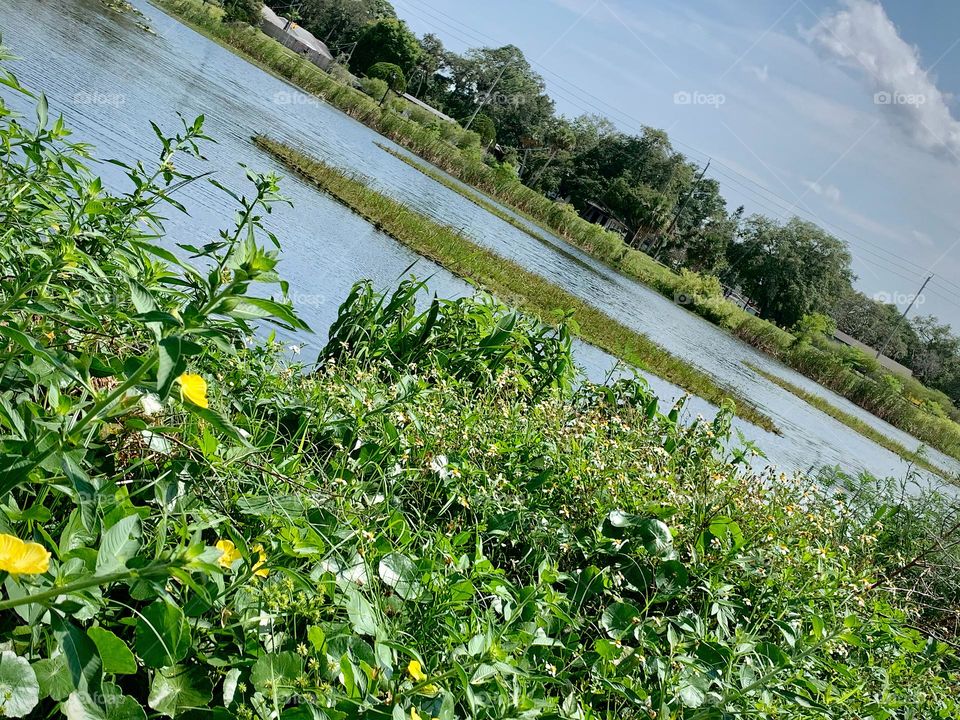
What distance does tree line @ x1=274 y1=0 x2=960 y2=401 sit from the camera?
7350cm

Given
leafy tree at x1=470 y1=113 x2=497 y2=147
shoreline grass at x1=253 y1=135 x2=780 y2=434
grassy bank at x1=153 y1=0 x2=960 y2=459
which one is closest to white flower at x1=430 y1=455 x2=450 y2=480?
shoreline grass at x1=253 y1=135 x2=780 y2=434

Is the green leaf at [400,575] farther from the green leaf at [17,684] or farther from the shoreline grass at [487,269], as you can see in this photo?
the shoreline grass at [487,269]

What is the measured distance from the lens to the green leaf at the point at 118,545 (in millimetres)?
1177

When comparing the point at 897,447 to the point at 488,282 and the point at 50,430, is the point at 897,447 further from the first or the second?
the point at 50,430

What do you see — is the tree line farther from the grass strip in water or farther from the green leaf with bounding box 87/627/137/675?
the green leaf with bounding box 87/627/137/675

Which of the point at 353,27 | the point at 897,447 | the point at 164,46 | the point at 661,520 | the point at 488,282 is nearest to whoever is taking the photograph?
the point at 661,520

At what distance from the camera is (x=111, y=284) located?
229 cm

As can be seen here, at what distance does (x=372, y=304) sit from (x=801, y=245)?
77.1 metres

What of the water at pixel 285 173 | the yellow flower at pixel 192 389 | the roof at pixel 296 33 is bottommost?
the water at pixel 285 173

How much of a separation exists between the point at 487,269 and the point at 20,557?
13865 mm

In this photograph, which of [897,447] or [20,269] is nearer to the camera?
[20,269]

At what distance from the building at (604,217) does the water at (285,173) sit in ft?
172

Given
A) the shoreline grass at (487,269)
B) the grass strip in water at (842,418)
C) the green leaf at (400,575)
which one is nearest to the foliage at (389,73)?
the grass strip in water at (842,418)

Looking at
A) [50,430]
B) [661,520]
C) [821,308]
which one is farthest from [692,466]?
[821,308]
